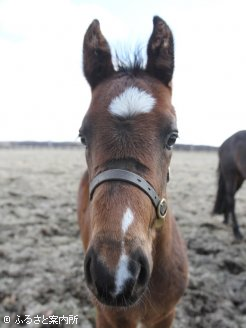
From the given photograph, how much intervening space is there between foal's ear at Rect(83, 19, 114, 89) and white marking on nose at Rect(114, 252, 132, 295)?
149 cm

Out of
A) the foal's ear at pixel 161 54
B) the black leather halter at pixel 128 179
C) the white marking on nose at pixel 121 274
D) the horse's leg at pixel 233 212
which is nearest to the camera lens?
the white marking on nose at pixel 121 274

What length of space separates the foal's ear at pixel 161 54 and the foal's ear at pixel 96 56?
1.04 feet

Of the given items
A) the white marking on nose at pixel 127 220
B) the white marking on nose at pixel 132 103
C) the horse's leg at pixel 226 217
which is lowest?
the horse's leg at pixel 226 217

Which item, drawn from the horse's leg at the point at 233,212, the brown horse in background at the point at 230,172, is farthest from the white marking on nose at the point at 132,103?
the brown horse in background at the point at 230,172

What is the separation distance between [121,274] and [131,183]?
0.50m

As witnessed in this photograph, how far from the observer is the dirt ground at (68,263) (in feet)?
12.5

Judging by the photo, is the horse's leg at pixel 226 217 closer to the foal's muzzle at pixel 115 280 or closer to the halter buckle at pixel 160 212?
the halter buckle at pixel 160 212

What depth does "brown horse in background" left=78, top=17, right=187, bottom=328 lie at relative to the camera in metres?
1.68

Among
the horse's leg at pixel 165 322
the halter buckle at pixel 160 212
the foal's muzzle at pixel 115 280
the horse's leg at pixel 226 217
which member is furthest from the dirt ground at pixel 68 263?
the foal's muzzle at pixel 115 280

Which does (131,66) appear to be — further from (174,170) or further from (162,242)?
(174,170)

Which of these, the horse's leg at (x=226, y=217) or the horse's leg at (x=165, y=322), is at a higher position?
the horse's leg at (x=165, y=322)

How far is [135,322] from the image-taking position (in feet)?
8.75

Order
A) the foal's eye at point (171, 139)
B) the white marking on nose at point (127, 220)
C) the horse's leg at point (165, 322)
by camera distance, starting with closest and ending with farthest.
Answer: the white marking on nose at point (127, 220) → the foal's eye at point (171, 139) → the horse's leg at point (165, 322)

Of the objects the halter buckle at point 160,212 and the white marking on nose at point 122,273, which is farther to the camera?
the halter buckle at point 160,212
